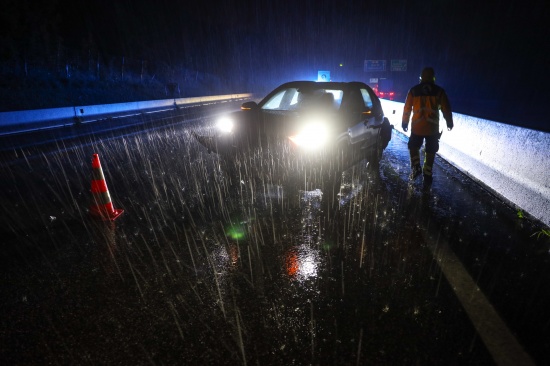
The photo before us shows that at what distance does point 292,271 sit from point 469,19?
3661 inches

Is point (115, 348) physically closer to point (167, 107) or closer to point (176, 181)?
point (176, 181)

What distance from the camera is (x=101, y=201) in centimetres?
448

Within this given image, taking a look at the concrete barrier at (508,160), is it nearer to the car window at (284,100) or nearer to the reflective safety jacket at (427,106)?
the reflective safety jacket at (427,106)

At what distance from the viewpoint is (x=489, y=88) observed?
63.2 meters

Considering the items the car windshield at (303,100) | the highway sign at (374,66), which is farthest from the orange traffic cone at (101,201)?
the highway sign at (374,66)

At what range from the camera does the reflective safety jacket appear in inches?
226

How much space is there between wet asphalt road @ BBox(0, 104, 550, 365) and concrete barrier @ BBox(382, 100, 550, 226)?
0.38 m

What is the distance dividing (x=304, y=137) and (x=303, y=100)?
1923 mm

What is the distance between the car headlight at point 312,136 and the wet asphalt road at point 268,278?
2.51 ft

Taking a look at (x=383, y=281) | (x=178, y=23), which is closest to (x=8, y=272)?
(x=383, y=281)

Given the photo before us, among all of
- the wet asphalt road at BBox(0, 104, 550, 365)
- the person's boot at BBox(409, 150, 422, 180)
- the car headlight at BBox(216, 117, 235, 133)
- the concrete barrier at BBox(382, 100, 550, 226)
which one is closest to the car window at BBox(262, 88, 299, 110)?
the car headlight at BBox(216, 117, 235, 133)

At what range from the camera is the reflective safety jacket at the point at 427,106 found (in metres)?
5.73

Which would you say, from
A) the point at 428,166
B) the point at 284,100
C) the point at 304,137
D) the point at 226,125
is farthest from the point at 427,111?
the point at 226,125

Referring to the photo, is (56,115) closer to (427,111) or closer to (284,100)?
(284,100)
